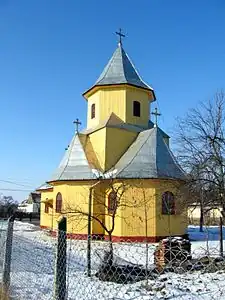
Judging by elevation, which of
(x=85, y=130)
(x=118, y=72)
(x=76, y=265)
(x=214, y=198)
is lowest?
(x=76, y=265)

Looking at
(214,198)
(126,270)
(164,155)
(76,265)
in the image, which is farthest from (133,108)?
(126,270)

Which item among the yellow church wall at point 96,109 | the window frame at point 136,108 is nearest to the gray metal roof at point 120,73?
the yellow church wall at point 96,109

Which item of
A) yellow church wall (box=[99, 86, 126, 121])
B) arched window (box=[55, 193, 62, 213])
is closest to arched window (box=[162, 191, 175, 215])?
yellow church wall (box=[99, 86, 126, 121])

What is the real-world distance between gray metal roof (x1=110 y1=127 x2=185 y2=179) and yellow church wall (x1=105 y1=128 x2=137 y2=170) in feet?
1.64

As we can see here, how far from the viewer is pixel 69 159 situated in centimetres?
2431

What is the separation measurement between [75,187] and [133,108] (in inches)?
263

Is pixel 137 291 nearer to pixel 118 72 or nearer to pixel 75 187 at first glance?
pixel 75 187

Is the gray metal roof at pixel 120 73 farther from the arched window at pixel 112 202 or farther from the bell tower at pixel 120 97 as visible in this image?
the arched window at pixel 112 202

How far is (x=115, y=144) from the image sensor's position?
23953mm

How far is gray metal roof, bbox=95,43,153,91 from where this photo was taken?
2573cm

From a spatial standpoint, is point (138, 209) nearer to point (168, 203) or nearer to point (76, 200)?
point (168, 203)

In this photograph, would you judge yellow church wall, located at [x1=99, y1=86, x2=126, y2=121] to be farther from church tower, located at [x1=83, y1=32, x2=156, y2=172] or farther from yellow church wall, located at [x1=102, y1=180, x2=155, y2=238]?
yellow church wall, located at [x1=102, y1=180, x2=155, y2=238]

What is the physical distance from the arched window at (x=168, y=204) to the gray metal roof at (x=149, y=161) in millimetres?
1134

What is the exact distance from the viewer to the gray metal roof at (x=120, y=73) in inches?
1013
